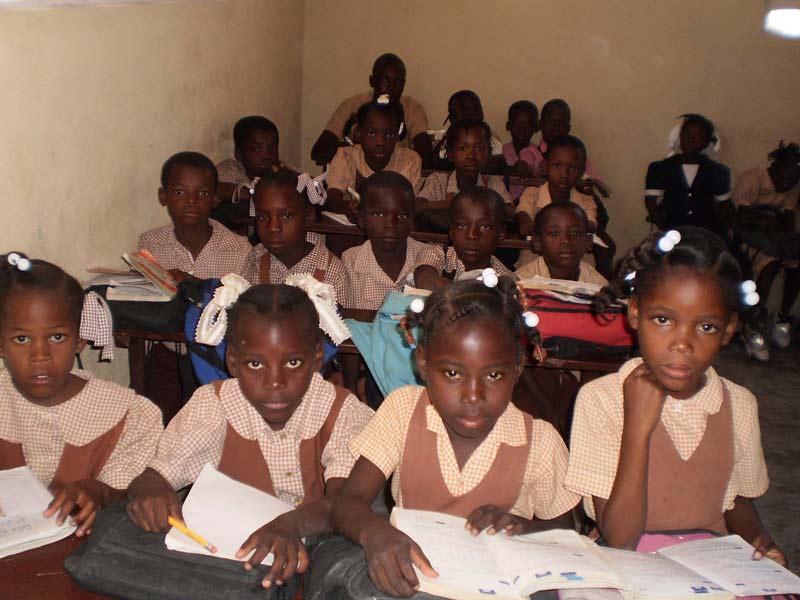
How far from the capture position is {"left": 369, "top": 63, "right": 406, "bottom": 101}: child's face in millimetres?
5387

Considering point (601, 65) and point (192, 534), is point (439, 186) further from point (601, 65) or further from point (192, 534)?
point (192, 534)

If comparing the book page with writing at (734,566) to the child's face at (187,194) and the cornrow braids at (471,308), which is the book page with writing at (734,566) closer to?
the cornrow braids at (471,308)

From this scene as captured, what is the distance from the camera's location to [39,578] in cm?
112

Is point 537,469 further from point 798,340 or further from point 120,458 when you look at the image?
point 798,340

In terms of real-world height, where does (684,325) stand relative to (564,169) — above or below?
below

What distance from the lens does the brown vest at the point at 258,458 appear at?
64.8 inches

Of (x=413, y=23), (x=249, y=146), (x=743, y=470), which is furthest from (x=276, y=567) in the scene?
(x=413, y=23)

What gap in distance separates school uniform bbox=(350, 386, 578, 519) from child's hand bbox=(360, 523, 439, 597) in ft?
1.01

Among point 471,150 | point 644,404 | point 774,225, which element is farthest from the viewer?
point 774,225

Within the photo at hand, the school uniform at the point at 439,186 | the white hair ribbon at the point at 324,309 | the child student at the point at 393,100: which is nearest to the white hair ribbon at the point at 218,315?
the white hair ribbon at the point at 324,309

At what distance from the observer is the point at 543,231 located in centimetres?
310

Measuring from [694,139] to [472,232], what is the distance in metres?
3.01

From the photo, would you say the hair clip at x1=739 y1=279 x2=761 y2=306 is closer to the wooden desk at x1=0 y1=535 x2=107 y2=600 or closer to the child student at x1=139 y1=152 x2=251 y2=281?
the wooden desk at x1=0 y1=535 x2=107 y2=600

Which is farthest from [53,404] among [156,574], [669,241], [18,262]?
[669,241]
